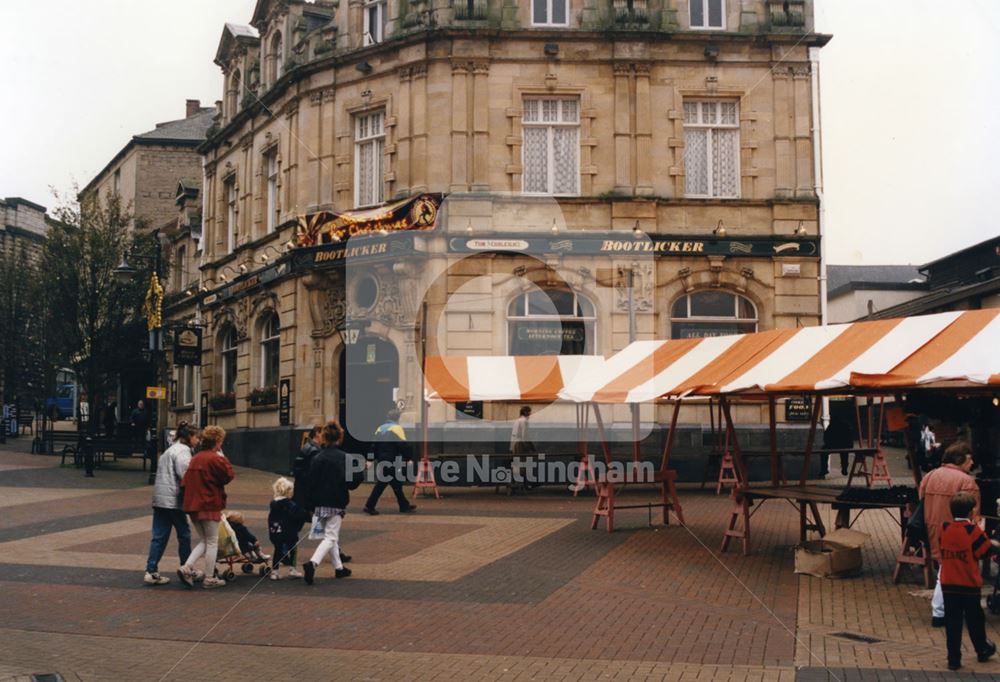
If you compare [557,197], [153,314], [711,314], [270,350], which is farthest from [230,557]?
[270,350]

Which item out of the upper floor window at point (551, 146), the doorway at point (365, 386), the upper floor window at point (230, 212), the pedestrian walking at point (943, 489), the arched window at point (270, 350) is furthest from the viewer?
the upper floor window at point (230, 212)

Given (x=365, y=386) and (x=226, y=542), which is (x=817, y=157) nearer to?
(x=365, y=386)

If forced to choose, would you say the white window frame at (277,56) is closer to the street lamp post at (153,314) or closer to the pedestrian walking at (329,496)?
the street lamp post at (153,314)

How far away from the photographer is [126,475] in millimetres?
25359

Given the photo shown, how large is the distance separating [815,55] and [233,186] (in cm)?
1802

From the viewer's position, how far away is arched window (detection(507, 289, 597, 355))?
23750mm

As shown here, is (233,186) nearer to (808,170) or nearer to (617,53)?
(617,53)

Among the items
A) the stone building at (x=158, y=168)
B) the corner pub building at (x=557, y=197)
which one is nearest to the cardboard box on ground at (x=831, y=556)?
the corner pub building at (x=557, y=197)

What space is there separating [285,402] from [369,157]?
661 centimetres

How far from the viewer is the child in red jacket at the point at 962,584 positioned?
771cm

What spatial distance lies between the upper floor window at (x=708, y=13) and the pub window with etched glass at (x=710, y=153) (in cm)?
191

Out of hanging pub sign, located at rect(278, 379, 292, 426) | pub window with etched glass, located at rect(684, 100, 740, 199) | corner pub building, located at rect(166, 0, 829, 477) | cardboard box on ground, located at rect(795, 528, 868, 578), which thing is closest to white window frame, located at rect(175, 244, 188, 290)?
hanging pub sign, located at rect(278, 379, 292, 426)

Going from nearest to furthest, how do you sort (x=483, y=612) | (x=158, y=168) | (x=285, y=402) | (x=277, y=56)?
(x=483, y=612) → (x=285, y=402) → (x=277, y=56) → (x=158, y=168)

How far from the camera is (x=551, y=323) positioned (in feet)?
78.2
